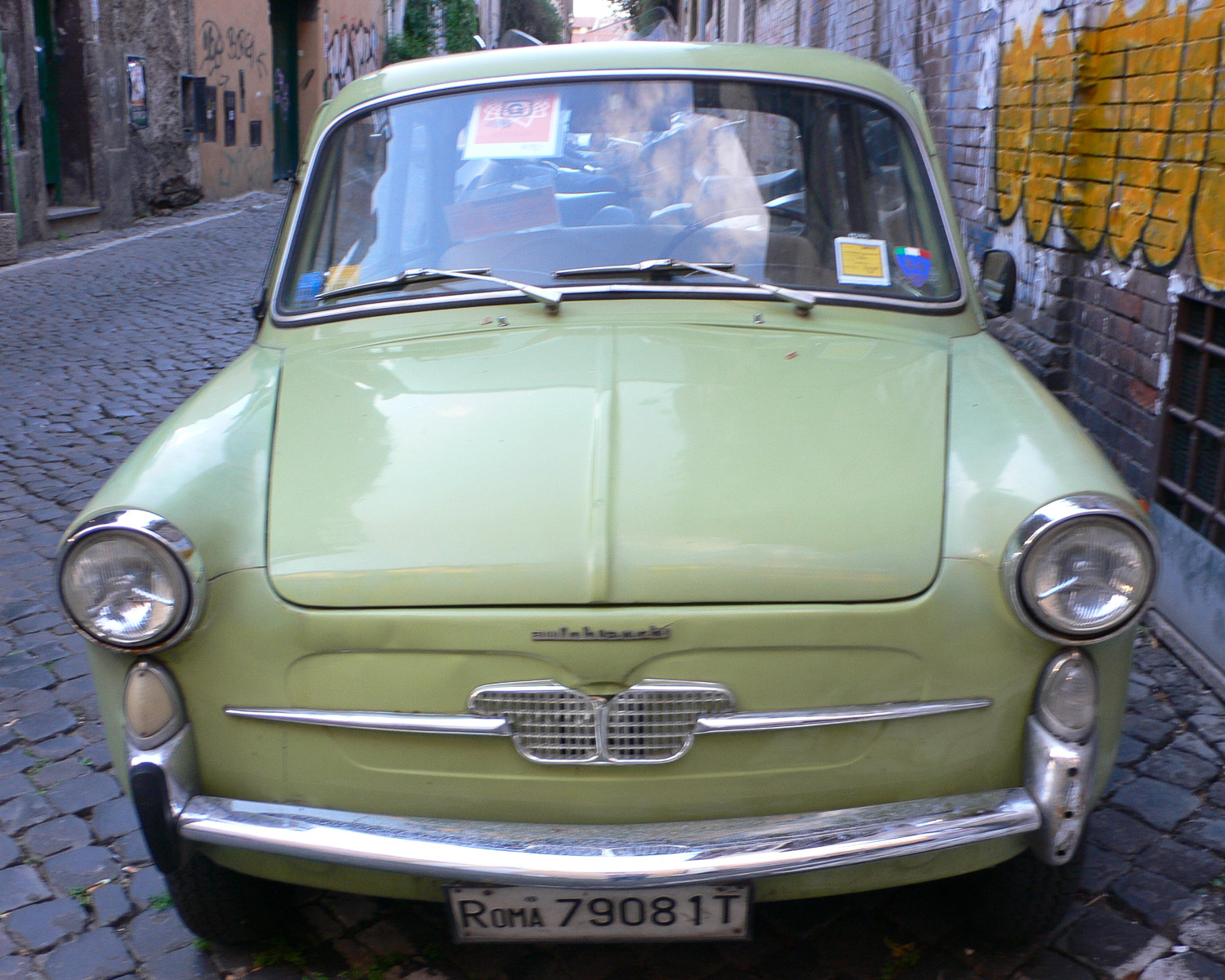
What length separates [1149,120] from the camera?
4.45 m

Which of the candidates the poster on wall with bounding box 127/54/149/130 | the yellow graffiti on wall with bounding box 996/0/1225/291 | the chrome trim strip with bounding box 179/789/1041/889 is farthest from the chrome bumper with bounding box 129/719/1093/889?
the poster on wall with bounding box 127/54/149/130

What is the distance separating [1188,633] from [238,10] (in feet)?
58.5

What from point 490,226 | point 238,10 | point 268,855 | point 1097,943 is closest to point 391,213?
point 490,226

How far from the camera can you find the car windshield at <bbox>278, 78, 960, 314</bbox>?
2.96 metres

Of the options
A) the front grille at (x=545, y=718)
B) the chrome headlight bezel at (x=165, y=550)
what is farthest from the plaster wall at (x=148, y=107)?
the front grille at (x=545, y=718)

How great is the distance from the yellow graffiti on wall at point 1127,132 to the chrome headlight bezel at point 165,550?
3194mm

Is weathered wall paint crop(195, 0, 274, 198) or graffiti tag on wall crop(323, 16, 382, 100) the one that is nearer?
weathered wall paint crop(195, 0, 274, 198)

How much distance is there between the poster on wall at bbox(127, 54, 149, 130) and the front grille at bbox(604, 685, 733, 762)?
14.7 m

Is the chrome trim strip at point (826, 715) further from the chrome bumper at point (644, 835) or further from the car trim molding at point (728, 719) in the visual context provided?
the chrome bumper at point (644, 835)

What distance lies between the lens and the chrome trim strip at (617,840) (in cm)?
193

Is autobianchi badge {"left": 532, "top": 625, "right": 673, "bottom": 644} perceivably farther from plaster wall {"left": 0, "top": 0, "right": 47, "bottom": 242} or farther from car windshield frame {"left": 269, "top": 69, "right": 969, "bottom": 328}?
plaster wall {"left": 0, "top": 0, "right": 47, "bottom": 242}

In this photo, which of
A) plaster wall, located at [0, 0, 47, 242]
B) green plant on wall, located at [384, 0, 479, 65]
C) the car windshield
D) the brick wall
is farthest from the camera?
green plant on wall, located at [384, 0, 479, 65]

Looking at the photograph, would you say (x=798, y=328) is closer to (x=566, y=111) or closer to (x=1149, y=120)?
(x=566, y=111)

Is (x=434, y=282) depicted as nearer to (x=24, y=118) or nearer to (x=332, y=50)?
(x=24, y=118)
